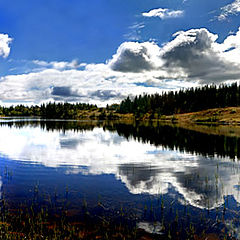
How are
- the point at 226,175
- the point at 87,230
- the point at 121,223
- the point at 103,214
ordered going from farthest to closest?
the point at 226,175, the point at 103,214, the point at 121,223, the point at 87,230

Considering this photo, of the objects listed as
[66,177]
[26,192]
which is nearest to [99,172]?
[66,177]

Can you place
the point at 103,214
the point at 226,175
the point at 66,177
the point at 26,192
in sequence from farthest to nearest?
the point at 226,175 → the point at 66,177 → the point at 26,192 → the point at 103,214

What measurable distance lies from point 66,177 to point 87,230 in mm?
12578

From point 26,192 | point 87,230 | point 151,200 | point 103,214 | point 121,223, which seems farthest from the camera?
point 26,192

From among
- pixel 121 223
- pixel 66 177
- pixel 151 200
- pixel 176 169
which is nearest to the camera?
pixel 121 223

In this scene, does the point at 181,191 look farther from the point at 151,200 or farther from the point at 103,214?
the point at 103,214

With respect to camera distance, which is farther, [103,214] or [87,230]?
[103,214]

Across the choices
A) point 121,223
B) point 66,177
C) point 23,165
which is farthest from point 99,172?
point 121,223

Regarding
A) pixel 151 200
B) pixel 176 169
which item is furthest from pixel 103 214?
pixel 176 169

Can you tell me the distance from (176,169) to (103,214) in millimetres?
16891

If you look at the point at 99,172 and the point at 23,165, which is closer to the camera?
the point at 99,172

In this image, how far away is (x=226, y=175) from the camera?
25984 mm

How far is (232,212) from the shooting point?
1529 cm

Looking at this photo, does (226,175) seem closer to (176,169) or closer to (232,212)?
(176,169)
